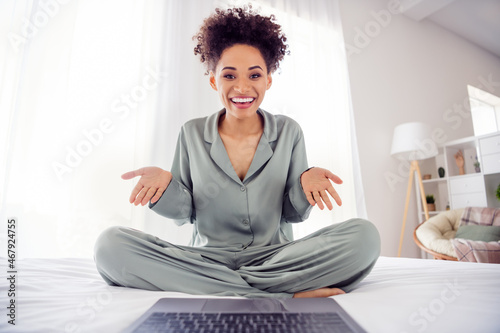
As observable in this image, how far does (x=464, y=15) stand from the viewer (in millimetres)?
3936

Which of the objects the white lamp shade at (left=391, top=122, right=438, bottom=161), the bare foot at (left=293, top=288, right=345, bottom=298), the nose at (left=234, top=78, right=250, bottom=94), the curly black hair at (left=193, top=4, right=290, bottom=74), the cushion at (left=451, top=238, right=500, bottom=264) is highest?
the curly black hair at (left=193, top=4, right=290, bottom=74)

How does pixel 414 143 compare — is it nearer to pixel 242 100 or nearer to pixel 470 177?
pixel 470 177

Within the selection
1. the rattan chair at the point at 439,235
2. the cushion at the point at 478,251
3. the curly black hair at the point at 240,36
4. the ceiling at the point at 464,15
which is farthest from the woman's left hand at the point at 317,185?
the ceiling at the point at 464,15

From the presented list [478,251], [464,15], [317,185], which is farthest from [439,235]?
[464,15]

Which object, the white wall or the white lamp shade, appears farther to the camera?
the white wall

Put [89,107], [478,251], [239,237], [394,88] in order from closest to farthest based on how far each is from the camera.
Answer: [239,237] → [478,251] → [89,107] → [394,88]

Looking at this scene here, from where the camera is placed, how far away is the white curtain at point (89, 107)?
67.1 inches

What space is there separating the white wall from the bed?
7.98 ft

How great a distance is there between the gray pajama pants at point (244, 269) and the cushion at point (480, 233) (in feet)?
5.69

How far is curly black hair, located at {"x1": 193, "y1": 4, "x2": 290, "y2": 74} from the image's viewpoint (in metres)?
1.20

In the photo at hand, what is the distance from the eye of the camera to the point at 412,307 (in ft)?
1.91

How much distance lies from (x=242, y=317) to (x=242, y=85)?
0.80m

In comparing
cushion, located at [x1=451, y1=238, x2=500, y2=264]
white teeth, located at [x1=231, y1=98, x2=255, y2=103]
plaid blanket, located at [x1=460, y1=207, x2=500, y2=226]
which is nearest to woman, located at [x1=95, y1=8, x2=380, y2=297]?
white teeth, located at [x1=231, y1=98, x2=255, y2=103]

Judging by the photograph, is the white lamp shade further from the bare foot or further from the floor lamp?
the bare foot
